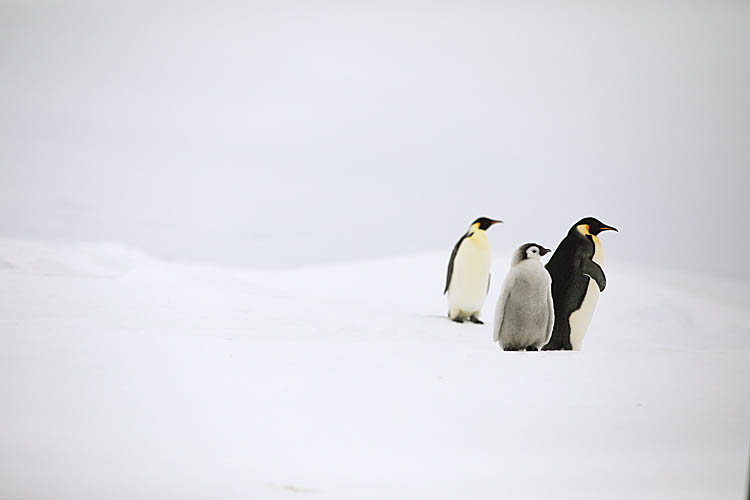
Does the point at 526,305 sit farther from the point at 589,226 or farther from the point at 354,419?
the point at 354,419

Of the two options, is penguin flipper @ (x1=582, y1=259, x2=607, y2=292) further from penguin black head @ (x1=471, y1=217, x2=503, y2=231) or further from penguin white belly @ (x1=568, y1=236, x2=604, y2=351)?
penguin black head @ (x1=471, y1=217, x2=503, y2=231)

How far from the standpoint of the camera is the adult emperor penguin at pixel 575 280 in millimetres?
3434

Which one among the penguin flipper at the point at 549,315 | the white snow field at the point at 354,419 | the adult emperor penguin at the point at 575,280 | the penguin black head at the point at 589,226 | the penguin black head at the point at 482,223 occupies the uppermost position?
the penguin black head at the point at 482,223

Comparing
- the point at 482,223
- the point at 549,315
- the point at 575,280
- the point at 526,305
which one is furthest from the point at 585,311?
the point at 482,223

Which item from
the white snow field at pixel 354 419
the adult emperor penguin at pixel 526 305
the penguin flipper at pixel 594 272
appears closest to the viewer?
the white snow field at pixel 354 419

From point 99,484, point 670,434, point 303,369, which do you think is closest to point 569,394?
point 670,434

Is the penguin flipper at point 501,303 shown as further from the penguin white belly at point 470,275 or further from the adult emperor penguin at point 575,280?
the penguin white belly at point 470,275

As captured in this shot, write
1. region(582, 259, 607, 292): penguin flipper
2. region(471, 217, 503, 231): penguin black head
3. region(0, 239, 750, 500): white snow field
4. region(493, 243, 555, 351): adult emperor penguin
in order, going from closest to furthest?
region(0, 239, 750, 500): white snow field, region(493, 243, 555, 351): adult emperor penguin, region(582, 259, 607, 292): penguin flipper, region(471, 217, 503, 231): penguin black head

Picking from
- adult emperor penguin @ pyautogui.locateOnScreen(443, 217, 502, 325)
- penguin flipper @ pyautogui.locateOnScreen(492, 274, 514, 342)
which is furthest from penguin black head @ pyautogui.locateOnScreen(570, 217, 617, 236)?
adult emperor penguin @ pyautogui.locateOnScreen(443, 217, 502, 325)

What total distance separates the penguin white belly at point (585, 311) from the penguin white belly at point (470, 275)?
139 cm

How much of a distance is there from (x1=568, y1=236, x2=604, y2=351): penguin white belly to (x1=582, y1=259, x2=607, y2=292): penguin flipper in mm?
63

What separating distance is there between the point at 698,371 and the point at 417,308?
156 inches

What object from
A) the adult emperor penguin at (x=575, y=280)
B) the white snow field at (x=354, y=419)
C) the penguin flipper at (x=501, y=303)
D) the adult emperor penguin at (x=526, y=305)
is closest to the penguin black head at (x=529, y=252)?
the adult emperor penguin at (x=526, y=305)

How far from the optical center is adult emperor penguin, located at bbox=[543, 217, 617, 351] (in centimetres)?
343
